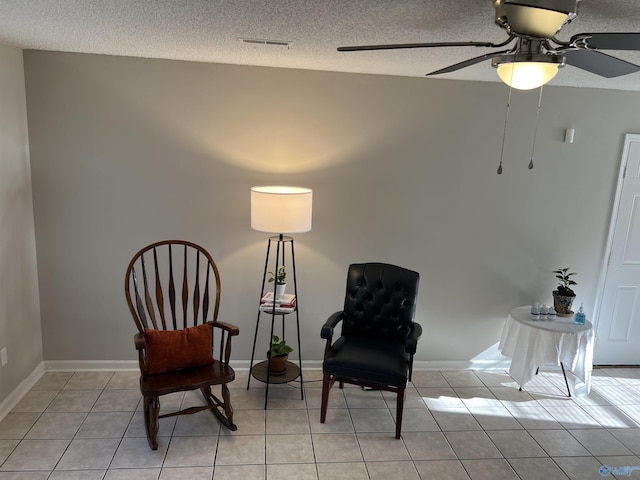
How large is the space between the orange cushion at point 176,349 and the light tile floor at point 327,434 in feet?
1.43

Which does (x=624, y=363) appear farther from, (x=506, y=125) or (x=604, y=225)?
(x=506, y=125)

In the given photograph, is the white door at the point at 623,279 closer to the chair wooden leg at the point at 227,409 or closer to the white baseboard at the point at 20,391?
the chair wooden leg at the point at 227,409

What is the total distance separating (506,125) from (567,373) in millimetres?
2068

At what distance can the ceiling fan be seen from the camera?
1.40 metres

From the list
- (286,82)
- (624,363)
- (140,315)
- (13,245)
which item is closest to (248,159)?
(286,82)

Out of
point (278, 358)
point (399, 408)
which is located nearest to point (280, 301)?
point (278, 358)

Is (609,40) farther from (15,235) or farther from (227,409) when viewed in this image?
(15,235)

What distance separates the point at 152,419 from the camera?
266 centimetres

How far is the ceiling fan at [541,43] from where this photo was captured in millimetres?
1401

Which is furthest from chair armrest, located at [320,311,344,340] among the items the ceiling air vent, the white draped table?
the ceiling air vent

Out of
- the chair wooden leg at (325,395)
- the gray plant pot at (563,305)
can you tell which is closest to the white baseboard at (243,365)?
the gray plant pot at (563,305)

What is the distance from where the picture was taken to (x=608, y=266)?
3.81m

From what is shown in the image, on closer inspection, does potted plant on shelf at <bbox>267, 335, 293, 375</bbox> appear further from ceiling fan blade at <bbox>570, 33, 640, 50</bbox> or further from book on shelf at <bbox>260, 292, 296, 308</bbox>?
ceiling fan blade at <bbox>570, 33, 640, 50</bbox>

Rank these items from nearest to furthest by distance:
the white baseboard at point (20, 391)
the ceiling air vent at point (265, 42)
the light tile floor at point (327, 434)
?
the ceiling air vent at point (265, 42)
the light tile floor at point (327, 434)
the white baseboard at point (20, 391)
